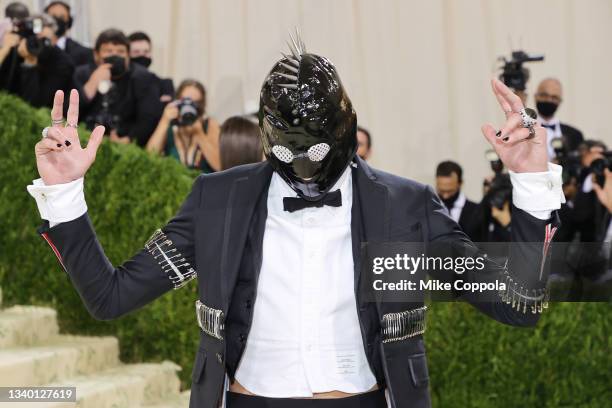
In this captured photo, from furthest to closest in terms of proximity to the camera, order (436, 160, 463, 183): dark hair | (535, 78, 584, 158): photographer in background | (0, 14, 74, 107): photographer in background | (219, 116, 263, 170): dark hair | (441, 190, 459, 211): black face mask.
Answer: (535, 78, 584, 158): photographer in background < (436, 160, 463, 183): dark hair < (441, 190, 459, 211): black face mask < (0, 14, 74, 107): photographer in background < (219, 116, 263, 170): dark hair

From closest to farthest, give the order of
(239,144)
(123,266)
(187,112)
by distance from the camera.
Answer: (123,266) → (239,144) → (187,112)

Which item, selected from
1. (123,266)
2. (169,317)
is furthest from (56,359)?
(123,266)

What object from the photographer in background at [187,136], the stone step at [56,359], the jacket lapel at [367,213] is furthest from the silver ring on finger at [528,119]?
the photographer in background at [187,136]

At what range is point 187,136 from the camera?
21.2 ft

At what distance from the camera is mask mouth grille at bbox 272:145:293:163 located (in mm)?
2260

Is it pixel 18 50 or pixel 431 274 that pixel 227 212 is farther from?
pixel 18 50

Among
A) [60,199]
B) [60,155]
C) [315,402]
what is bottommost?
[315,402]

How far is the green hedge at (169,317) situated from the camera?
16.3 feet

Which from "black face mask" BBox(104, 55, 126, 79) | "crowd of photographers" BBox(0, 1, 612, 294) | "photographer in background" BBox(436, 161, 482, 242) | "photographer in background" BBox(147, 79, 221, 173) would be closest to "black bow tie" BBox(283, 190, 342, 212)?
"crowd of photographers" BBox(0, 1, 612, 294)

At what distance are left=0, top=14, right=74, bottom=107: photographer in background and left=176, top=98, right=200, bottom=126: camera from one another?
0.76 metres

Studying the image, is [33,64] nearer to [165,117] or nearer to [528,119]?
[165,117]

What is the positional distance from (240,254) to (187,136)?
425 cm

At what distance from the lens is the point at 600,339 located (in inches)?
195

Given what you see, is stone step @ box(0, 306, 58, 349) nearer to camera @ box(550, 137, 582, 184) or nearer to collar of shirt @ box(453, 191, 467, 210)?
collar of shirt @ box(453, 191, 467, 210)
